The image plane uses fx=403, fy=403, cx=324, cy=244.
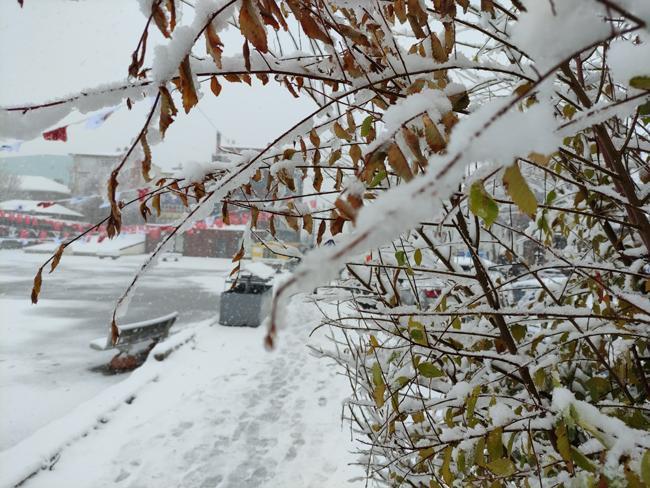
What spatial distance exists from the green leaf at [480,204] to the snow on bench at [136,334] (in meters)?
6.94

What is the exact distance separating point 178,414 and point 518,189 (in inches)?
206

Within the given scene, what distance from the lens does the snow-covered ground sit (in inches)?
147

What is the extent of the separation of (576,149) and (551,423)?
4.00ft

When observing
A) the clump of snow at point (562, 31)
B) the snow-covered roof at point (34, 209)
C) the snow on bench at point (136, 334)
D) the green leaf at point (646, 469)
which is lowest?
the snow on bench at point (136, 334)

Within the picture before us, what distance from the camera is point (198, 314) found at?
39.6ft

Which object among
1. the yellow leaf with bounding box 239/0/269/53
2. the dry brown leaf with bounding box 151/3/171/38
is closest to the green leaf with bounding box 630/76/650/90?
the yellow leaf with bounding box 239/0/269/53

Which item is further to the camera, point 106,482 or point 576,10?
point 106,482

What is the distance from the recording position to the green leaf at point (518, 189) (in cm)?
58

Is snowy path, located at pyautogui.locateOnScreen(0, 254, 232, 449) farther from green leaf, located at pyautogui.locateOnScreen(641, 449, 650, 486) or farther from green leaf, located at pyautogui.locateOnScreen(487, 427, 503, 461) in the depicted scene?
green leaf, located at pyautogui.locateOnScreen(641, 449, 650, 486)

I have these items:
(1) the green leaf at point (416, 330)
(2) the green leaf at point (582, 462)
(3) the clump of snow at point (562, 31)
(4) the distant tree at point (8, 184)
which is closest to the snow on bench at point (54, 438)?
(1) the green leaf at point (416, 330)

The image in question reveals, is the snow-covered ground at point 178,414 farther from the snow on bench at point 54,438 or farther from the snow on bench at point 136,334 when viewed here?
the snow on bench at point 136,334

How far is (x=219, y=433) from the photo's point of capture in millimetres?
4520

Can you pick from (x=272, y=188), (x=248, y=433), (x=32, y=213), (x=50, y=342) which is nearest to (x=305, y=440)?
(x=248, y=433)

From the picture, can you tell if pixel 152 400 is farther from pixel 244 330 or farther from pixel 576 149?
pixel 576 149
